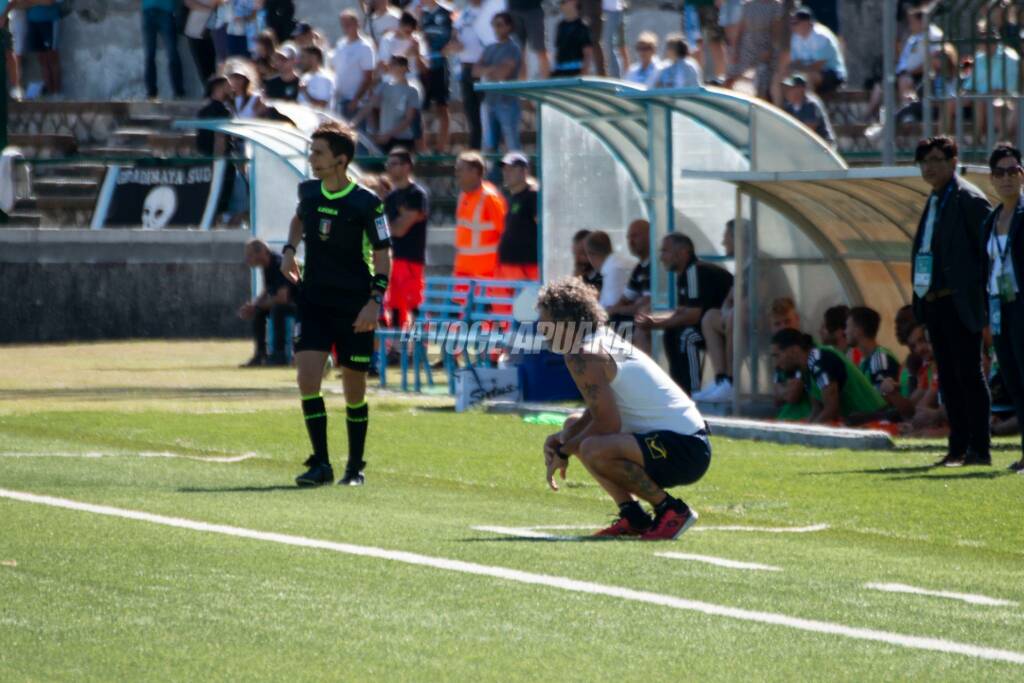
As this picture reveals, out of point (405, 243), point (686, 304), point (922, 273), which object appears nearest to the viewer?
point (922, 273)

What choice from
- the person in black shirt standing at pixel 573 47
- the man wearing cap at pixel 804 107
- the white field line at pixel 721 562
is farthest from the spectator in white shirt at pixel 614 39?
the white field line at pixel 721 562

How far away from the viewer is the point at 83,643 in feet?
23.2

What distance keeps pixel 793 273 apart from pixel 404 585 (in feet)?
33.5

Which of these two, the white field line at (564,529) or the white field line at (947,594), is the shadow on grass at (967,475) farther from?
the white field line at (947,594)

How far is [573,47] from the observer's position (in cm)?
2534

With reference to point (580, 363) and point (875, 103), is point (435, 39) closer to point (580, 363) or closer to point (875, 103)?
point (875, 103)

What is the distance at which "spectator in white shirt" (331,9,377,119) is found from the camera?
27.3 m

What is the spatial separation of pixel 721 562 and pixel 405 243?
42.4ft

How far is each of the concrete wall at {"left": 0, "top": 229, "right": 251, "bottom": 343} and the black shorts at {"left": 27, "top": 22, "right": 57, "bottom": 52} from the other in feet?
19.7

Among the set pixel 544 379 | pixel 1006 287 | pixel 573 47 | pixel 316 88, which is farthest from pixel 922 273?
pixel 316 88

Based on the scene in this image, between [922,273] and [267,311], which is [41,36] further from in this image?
[922,273]

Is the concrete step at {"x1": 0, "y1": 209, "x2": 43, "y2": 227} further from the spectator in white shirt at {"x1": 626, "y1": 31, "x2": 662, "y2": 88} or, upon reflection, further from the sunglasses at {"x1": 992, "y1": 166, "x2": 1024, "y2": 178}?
the sunglasses at {"x1": 992, "y1": 166, "x2": 1024, "y2": 178}

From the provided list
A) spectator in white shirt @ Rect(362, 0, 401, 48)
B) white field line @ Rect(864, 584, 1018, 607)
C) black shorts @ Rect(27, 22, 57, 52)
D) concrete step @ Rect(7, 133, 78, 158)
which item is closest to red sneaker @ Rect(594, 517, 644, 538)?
white field line @ Rect(864, 584, 1018, 607)

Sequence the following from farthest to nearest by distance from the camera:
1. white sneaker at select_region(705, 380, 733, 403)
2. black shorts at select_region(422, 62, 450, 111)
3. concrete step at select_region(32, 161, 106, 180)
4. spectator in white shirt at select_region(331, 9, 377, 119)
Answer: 1. concrete step at select_region(32, 161, 106, 180)
2. black shorts at select_region(422, 62, 450, 111)
3. spectator in white shirt at select_region(331, 9, 377, 119)
4. white sneaker at select_region(705, 380, 733, 403)
